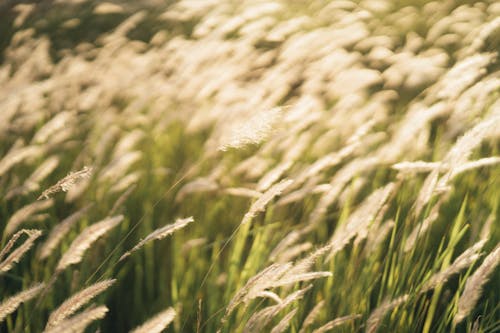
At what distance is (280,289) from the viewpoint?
56.6 inches

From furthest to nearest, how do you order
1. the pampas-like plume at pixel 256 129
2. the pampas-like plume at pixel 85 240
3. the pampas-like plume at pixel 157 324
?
the pampas-like plume at pixel 256 129, the pampas-like plume at pixel 85 240, the pampas-like plume at pixel 157 324

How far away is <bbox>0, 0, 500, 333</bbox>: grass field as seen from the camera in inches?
42.8

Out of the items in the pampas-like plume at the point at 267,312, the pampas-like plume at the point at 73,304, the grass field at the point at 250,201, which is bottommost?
the grass field at the point at 250,201

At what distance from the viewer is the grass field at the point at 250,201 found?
1.09 meters

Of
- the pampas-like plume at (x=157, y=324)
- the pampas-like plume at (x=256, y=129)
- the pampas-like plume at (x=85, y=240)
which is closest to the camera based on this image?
the pampas-like plume at (x=157, y=324)

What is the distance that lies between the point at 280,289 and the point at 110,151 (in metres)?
1.12

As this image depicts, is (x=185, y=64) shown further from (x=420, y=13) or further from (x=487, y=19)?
(x=420, y=13)

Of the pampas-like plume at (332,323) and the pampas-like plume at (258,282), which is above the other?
the pampas-like plume at (258,282)

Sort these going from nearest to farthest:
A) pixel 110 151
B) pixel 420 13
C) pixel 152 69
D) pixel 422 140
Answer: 1. pixel 422 140
2. pixel 110 151
3. pixel 152 69
4. pixel 420 13

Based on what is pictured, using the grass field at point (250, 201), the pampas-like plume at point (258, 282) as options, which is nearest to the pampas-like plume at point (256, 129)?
the grass field at point (250, 201)

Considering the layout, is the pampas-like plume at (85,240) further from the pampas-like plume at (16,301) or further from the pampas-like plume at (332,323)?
the pampas-like plume at (332,323)

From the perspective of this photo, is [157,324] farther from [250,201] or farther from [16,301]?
[250,201]

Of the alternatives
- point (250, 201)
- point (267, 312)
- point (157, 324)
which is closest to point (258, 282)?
point (267, 312)

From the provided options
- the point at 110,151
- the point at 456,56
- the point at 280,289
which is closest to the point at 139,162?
the point at 110,151
